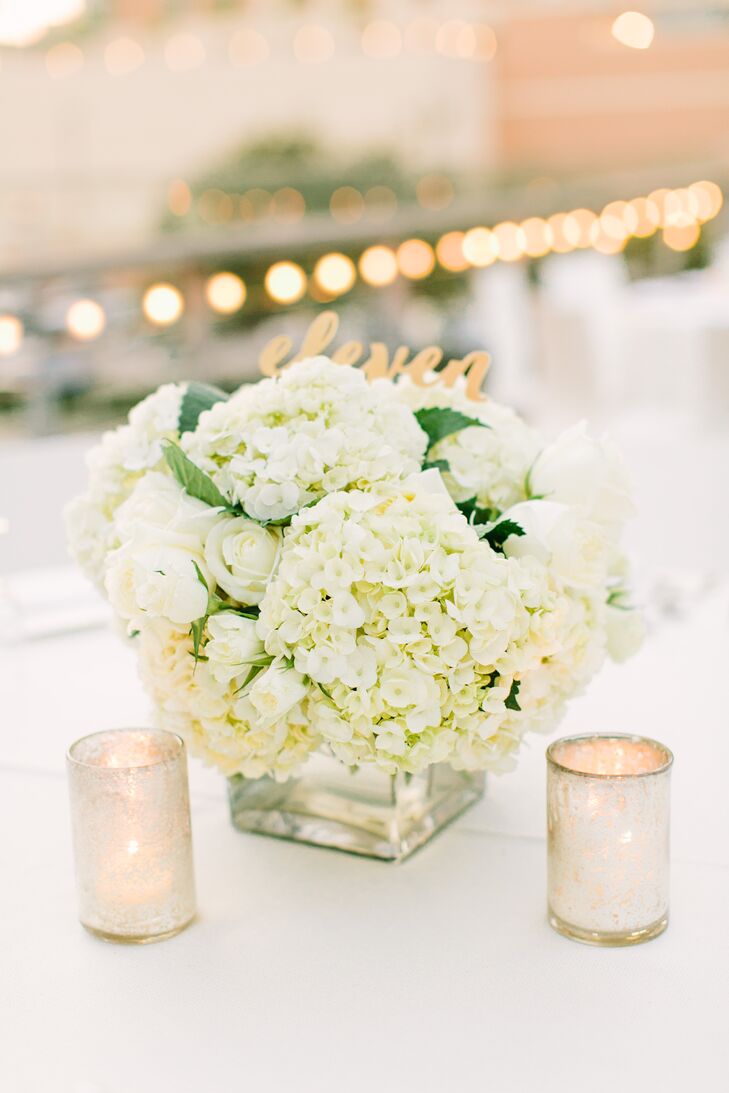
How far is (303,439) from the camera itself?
85cm

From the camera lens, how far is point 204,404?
39.0 inches

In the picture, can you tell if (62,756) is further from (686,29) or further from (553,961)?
(686,29)

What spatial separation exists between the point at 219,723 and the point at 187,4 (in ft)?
66.6

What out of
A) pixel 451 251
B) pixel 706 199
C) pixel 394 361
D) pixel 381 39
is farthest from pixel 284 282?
pixel 381 39

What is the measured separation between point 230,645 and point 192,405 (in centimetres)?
25

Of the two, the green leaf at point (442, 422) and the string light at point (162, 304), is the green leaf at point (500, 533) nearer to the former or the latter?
the green leaf at point (442, 422)

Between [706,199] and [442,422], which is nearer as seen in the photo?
[442,422]

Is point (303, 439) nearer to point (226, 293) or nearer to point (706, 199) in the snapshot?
point (226, 293)

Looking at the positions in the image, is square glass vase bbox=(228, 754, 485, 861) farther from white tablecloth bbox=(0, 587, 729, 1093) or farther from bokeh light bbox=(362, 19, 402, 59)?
bokeh light bbox=(362, 19, 402, 59)

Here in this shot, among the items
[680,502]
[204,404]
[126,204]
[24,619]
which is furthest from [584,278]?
[126,204]

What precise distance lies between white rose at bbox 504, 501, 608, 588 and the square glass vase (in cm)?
20

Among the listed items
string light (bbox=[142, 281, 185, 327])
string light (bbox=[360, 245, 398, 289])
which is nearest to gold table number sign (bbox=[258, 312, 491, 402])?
string light (bbox=[142, 281, 185, 327])

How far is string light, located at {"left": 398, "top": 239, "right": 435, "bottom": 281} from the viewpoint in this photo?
430 centimetres

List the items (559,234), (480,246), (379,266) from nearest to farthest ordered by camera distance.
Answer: (379,266), (480,246), (559,234)
